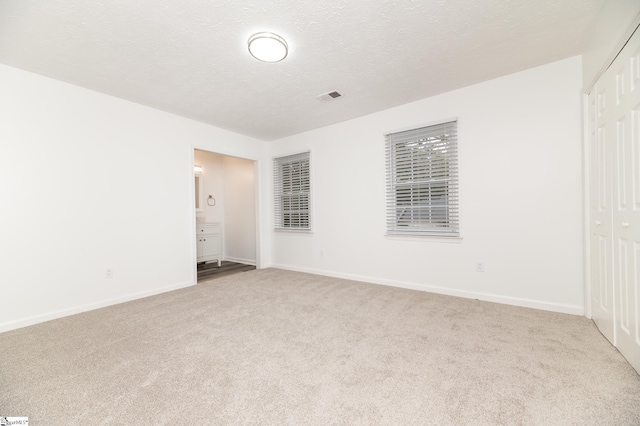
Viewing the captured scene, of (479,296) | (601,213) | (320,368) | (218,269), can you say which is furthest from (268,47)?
(218,269)

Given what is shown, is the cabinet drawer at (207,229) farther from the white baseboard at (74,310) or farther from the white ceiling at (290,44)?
the white ceiling at (290,44)

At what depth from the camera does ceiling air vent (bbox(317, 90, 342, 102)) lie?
3273mm

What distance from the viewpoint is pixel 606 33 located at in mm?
1952

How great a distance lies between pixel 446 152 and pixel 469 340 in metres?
2.22

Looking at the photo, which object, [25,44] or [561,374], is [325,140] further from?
[561,374]

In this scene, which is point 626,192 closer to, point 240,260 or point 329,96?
point 329,96

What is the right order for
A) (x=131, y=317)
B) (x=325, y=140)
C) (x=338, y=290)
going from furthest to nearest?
(x=325, y=140) → (x=338, y=290) → (x=131, y=317)

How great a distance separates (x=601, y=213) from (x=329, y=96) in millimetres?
2934

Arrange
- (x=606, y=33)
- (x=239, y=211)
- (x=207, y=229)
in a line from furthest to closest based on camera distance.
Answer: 1. (x=239, y=211)
2. (x=207, y=229)
3. (x=606, y=33)

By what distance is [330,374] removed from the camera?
1729 millimetres

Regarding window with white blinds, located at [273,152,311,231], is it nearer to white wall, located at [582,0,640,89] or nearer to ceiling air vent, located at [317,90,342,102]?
ceiling air vent, located at [317,90,342,102]

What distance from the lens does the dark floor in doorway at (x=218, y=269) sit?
4.75 meters

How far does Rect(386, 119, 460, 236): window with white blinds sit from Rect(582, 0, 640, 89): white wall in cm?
121

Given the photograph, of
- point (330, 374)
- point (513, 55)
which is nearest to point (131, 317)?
point (330, 374)
